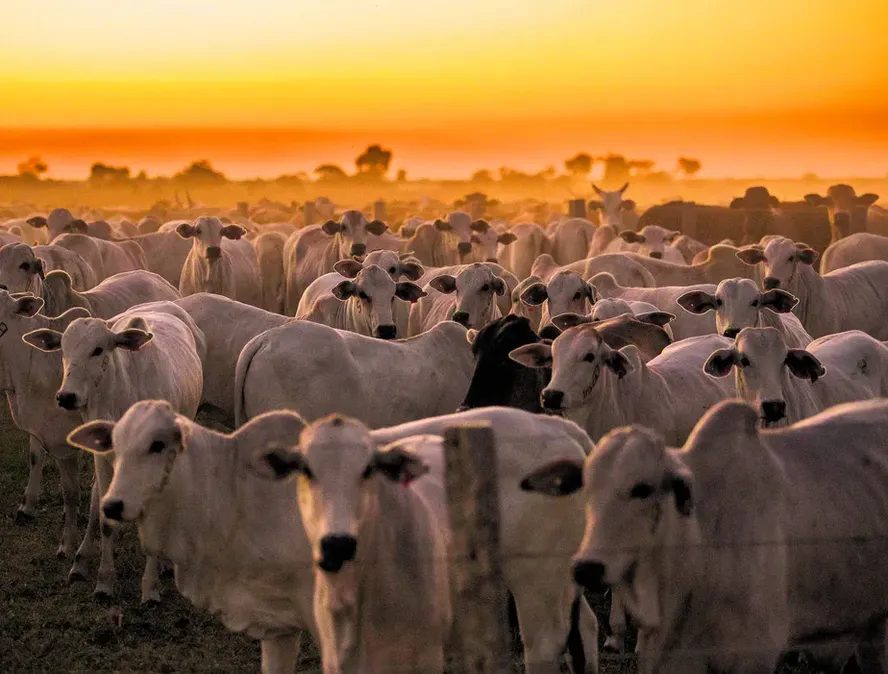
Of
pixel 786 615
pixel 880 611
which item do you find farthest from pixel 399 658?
pixel 880 611

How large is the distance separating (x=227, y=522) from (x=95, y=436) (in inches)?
26.7

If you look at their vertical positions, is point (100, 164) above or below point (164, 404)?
below

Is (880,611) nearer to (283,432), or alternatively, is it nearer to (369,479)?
(369,479)

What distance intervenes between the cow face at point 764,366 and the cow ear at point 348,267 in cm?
586

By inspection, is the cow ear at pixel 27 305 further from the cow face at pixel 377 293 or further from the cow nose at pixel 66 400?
the cow face at pixel 377 293

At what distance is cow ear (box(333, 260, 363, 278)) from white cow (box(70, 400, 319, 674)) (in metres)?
7.11

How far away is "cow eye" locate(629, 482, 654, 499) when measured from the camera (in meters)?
4.49

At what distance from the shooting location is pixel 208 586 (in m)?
5.78

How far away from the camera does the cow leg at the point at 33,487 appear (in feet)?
31.1

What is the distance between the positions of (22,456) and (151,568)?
419 cm

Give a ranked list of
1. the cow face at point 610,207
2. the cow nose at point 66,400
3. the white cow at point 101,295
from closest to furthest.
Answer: the cow nose at point 66,400, the white cow at point 101,295, the cow face at point 610,207

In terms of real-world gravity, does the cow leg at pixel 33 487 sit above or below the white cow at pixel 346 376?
below

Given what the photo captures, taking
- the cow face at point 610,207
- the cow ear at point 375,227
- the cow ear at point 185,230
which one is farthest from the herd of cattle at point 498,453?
the cow face at point 610,207

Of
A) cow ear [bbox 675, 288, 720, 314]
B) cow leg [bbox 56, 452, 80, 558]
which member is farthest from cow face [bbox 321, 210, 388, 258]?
cow leg [bbox 56, 452, 80, 558]
